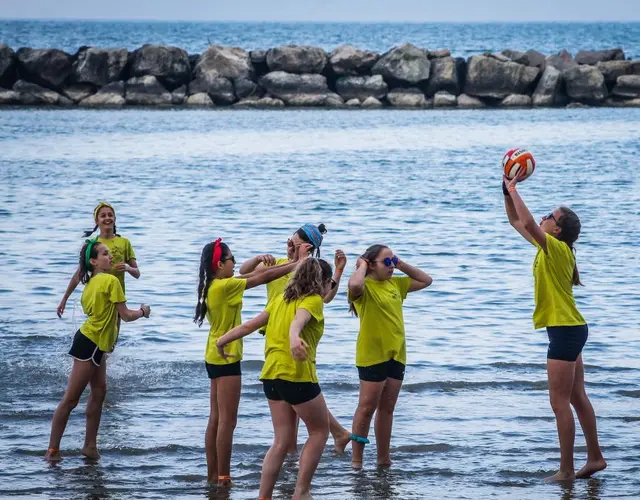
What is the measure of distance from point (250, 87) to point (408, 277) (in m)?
39.3

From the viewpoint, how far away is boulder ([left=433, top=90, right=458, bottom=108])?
47.2 m

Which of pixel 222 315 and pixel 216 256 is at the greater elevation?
pixel 216 256

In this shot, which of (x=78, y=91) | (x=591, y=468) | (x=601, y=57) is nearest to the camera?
(x=591, y=468)

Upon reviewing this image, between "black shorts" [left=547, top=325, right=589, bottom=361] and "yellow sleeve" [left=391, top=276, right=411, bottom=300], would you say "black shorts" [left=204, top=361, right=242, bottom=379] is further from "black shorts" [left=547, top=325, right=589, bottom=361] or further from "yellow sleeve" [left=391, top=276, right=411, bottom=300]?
"black shorts" [left=547, top=325, right=589, bottom=361]

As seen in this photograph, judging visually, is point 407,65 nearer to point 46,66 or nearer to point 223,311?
point 46,66

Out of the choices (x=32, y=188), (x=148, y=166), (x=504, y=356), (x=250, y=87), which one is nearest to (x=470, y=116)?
(x=250, y=87)

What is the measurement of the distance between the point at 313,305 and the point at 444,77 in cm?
4025

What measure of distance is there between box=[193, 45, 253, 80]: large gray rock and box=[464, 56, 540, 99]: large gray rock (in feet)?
29.6

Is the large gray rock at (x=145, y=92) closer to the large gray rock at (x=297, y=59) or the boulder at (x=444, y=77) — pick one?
the large gray rock at (x=297, y=59)

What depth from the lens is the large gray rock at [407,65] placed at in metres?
46.8

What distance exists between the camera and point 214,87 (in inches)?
1849

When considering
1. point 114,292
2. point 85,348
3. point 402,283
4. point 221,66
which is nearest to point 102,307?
point 114,292

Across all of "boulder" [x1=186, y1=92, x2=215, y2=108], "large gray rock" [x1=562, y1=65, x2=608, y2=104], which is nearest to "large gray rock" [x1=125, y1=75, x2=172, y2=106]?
"boulder" [x1=186, y1=92, x2=215, y2=108]

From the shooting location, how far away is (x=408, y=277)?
28.4ft
